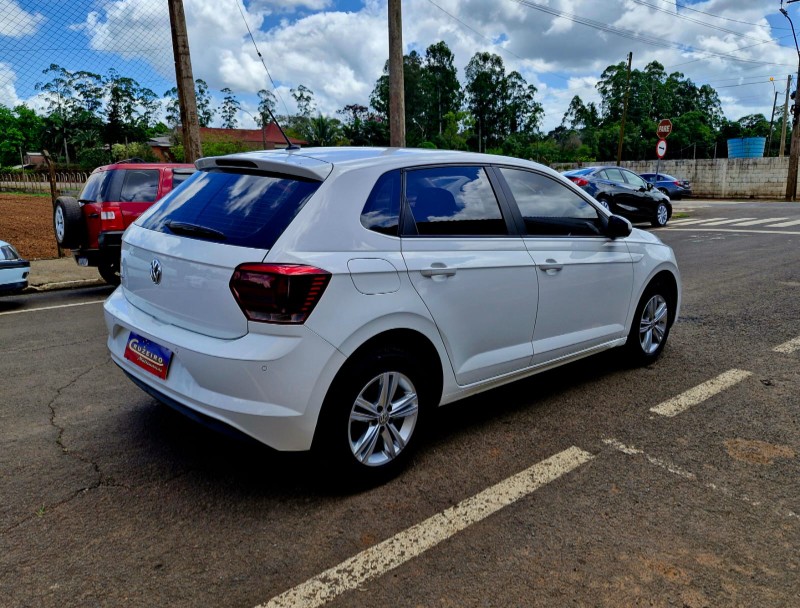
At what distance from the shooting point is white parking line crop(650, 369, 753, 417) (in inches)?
158

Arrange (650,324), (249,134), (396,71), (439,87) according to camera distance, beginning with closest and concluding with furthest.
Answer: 1. (650,324)
2. (396,71)
3. (439,87)
4. (249,134)

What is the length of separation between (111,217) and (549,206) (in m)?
6.27

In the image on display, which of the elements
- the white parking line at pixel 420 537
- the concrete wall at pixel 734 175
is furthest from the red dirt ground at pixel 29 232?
the concrete wall at pixel 734 175

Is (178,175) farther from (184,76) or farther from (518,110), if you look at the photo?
(518,110)

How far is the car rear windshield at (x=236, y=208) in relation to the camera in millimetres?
2791

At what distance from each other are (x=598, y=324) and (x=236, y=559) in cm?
286

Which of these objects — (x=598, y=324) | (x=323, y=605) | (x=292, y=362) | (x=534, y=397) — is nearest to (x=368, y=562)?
(x=323, y=605)

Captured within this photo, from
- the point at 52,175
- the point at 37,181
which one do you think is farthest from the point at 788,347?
the point at 37,181

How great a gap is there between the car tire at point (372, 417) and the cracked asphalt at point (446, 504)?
13 centimetres

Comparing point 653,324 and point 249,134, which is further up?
point 249,134

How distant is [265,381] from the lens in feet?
8.52

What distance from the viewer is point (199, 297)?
282 cm

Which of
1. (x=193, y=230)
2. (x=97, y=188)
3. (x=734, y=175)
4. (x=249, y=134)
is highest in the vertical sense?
(x=249, y=134)

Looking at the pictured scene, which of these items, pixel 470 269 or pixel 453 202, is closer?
pixel 470 269
